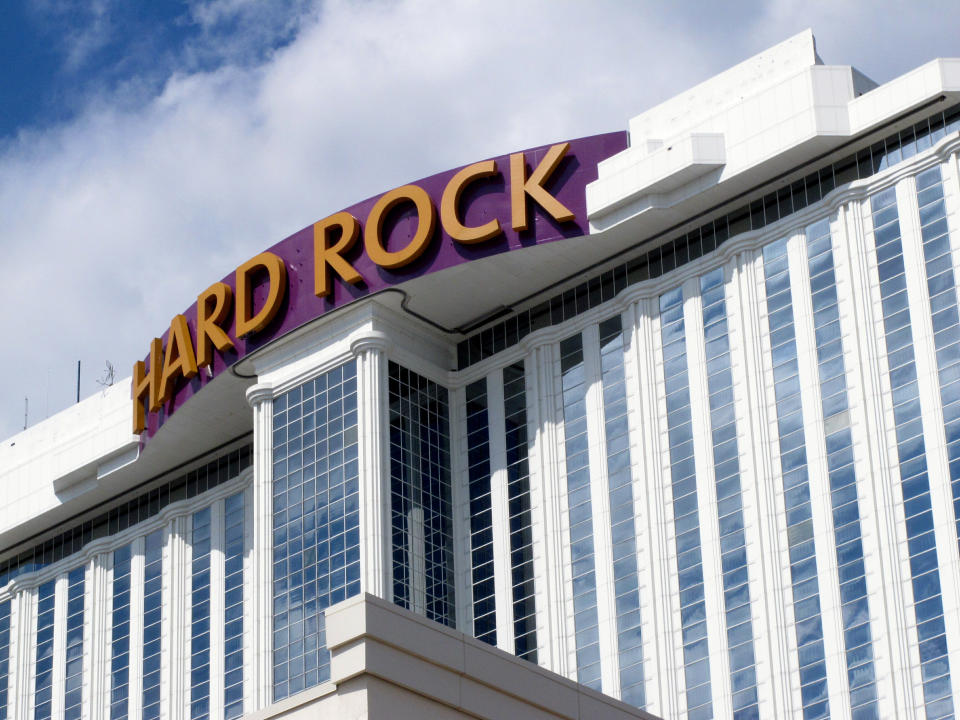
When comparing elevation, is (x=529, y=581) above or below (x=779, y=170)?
below

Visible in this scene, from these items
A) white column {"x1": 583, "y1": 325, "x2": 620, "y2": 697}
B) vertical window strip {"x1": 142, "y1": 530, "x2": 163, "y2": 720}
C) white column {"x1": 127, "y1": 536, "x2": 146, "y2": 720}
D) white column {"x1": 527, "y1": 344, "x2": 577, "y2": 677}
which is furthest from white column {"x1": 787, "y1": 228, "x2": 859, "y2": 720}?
white column {"x1": 127, "y1": 536, "x2": 146, "y2": 720}

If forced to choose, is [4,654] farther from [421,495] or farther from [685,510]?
[685,510]

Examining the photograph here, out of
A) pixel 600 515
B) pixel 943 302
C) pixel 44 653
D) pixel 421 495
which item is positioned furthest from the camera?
pixel 44 653

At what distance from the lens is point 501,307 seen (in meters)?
72.2

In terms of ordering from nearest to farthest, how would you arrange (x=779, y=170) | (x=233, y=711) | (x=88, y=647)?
(x=779, y=170) → (x=233, y=711) → (x=88, y=647)

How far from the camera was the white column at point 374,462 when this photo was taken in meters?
68.0

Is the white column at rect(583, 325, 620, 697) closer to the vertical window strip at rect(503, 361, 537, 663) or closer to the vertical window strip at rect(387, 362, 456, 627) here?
the vertical window strip at rect(503, 361, 537, 663)

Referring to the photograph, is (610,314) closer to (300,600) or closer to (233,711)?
(300,600)

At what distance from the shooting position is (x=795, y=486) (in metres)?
62.2

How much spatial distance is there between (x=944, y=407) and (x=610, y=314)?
1339 centimetres

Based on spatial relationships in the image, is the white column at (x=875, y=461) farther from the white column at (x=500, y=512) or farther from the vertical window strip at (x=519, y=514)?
the white column at (x=500, y=512)

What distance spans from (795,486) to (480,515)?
13.0 metres

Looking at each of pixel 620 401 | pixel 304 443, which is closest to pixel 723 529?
pixel 620 401

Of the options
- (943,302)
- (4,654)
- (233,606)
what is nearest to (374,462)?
(233,606)
